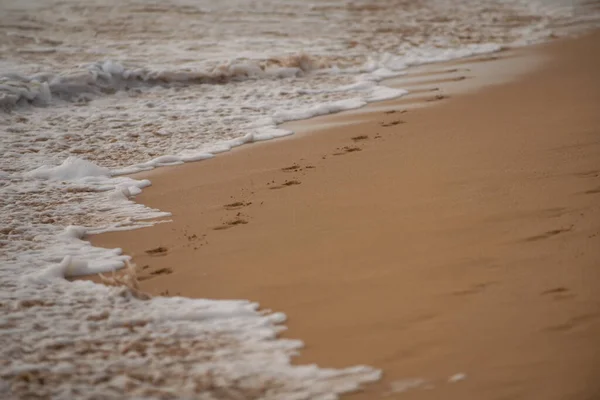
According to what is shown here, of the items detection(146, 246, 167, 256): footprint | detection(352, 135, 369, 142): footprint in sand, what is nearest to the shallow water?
detection(146, 246, 167, 256): footprint

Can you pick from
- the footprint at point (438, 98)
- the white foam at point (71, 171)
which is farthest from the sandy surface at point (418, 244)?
the footprint at point (438, 98)

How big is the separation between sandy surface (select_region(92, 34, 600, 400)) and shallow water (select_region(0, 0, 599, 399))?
222 millimetres

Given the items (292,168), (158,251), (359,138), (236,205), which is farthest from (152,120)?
(158,251)

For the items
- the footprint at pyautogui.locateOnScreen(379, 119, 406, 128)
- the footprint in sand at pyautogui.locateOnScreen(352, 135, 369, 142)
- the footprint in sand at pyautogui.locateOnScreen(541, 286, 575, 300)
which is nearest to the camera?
the footprint in sand at pyautogui.locateOnScreen(541, 286, 575, 300)

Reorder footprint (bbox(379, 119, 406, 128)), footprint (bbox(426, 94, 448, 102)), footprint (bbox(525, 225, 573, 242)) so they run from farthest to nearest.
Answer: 1. footprint (bbox(426, 94, 448, 102))
2. footprint (bbox(379, 119, 406, 128))
3. footprint (bbox(525, 225, 573, 242))

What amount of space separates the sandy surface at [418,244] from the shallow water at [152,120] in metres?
0.22

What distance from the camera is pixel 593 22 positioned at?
11734 millimetres

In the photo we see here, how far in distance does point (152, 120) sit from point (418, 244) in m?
4.11

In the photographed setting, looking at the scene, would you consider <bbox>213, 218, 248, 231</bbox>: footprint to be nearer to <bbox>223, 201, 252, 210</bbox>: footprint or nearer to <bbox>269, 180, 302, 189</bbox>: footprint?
<bbox>223, 201, 252, 210</bbox>: footprint

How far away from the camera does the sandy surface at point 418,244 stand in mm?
2637

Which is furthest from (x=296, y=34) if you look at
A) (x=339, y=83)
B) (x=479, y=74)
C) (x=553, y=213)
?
(x=553, y=213)

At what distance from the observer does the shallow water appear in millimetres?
2779

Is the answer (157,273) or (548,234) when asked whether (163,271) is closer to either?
(157,273)

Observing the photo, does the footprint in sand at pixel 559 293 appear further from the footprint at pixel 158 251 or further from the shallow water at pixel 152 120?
the footprint at pixel 158 251
